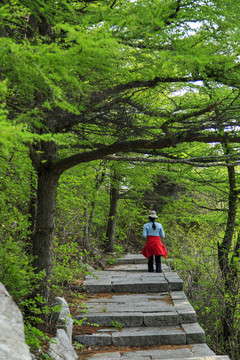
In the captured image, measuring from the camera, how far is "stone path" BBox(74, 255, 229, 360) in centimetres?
529

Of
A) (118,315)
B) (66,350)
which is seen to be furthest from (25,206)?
(66,350)

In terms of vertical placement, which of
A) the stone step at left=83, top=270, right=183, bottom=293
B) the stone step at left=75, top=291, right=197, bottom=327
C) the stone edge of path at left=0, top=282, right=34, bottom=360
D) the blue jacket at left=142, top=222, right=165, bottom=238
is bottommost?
the stone step at left=75, top=291, right=197, bottom=327

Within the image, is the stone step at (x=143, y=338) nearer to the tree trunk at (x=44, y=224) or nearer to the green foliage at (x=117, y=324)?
the green foliage at (x=117, y=324)

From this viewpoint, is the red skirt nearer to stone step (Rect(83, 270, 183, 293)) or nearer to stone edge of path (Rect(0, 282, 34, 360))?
stone step (Rect(83, 270, 183, 293))

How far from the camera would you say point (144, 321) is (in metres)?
6.26

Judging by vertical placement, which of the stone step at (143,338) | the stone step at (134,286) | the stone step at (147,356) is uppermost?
the stone step at (134,286)

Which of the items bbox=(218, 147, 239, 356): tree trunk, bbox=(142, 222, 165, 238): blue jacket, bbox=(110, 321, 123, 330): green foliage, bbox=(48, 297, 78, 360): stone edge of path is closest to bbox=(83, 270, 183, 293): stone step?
bbox=(218, 147, 239, 356): tree trunk

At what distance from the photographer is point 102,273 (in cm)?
986

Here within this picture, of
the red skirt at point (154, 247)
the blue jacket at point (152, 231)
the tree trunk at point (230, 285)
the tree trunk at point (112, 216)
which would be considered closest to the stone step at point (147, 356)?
the tree trunk at point (230, 285)

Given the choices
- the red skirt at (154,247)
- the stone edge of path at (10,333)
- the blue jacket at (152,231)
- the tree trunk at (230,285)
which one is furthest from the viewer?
the blue jacket at (152,231)

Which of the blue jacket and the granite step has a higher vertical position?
the blue jacket

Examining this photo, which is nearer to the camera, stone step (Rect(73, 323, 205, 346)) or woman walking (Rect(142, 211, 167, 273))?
stone step (Rect(73, 323, 205, 346))

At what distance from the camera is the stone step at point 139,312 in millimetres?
6254

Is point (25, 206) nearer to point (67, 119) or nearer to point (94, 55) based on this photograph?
point (67, 119)
